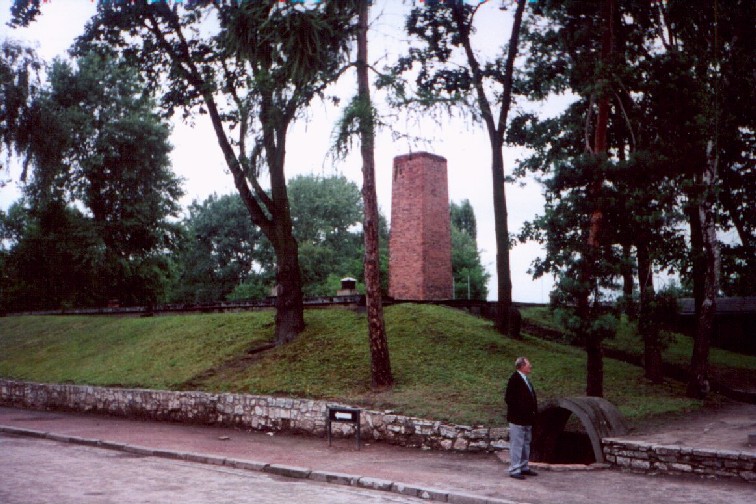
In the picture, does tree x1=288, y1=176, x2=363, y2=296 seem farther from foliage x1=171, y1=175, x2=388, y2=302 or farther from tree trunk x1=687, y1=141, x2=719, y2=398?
tree trunk x1=687, y1=141, x2=719, y2=398

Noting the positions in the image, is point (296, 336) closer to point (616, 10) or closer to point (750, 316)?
point (616, 10)

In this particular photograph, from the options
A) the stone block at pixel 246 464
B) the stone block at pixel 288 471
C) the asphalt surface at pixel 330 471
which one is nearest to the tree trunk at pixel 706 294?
the asphalt surface at pixel 330 471

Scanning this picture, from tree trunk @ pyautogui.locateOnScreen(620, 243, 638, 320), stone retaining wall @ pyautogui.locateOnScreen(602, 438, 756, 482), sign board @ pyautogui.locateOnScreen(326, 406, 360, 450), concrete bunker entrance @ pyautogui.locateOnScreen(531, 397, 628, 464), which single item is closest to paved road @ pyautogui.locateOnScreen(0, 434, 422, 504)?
sign board @ pyautogui.locateOnScreen(326, 406, 360, 450)

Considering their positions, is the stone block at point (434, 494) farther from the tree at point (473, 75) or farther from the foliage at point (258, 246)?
the foliage at point (258, 246)

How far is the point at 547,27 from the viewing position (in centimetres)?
1855

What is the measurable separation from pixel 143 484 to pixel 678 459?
8.21 metres

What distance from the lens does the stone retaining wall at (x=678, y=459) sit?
9.82 m

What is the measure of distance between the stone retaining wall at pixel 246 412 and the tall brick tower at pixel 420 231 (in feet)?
38.4

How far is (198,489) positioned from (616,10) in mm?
14170

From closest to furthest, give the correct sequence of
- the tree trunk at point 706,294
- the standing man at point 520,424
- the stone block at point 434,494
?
the stone block at point 434,494
the standing man at point 520,424
the tree trunk at point 706,294

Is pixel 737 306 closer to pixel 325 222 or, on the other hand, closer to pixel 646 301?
pixel 646 301

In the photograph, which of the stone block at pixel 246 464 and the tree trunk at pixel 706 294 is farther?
the tree trunk at pixel 706 294

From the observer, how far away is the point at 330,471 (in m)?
11.2

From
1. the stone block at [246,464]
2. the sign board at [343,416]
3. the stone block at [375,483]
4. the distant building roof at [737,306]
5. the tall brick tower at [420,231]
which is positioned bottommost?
the stone block at [246,464]
